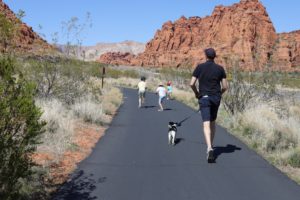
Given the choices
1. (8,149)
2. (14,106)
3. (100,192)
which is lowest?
(100,192)

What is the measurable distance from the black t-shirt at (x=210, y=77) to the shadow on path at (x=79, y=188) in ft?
10.5

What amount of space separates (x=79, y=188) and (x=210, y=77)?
400 cm

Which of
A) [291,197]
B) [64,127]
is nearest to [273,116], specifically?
[64,127]

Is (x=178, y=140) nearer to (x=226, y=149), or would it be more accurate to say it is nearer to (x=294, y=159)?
(x=226, y=149)

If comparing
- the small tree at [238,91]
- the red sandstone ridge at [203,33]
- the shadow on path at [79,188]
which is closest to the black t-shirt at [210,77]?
the shadow on path at [79,188]

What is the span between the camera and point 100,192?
7719mm

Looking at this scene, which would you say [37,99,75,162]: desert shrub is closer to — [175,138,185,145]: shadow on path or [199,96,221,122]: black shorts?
[175,138,185,145]: shadow on path

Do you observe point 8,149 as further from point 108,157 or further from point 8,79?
point 108,157

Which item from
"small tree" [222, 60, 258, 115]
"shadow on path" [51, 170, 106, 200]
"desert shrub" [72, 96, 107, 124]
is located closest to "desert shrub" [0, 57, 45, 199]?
"shadow on path" [51, 170, 106, 200]

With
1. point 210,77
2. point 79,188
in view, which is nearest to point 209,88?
point 210,77

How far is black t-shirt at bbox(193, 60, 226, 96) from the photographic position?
10.5 meters

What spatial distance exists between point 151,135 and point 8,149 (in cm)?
798

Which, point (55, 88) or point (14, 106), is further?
point (55, 88)

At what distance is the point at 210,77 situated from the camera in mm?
10500
